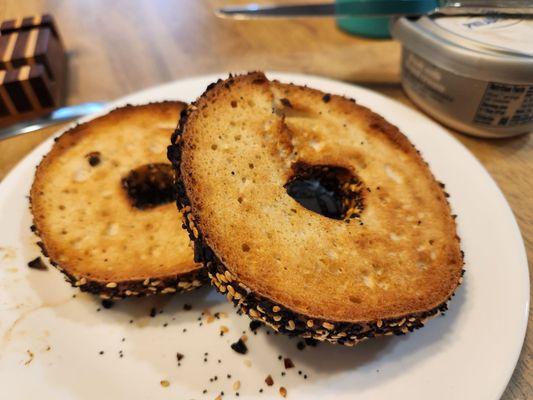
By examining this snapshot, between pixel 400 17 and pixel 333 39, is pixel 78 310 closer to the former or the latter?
pixel 400 17

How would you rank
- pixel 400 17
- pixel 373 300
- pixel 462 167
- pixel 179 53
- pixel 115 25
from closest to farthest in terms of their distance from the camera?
pixel 373 300, pixel 462 167, pixel 400 17, pixel 179 53, pixel 115 25

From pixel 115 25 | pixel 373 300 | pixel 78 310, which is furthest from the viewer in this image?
pixel 115 25

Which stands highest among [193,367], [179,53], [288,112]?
[288,112]

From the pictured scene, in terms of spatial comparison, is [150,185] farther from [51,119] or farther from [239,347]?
[51,119]

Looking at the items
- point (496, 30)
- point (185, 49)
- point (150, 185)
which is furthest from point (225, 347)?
point (185, 49)

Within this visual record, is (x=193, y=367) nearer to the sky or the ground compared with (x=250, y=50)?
nearer to the ground

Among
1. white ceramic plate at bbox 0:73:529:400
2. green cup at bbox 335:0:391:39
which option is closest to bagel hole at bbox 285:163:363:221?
white ceramic plate at bbox 0:73:529:400

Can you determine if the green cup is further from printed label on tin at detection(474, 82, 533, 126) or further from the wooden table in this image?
printed label on tin at detection(474, 82, 533, 126)

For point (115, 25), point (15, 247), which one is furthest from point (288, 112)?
point (115, 25)
